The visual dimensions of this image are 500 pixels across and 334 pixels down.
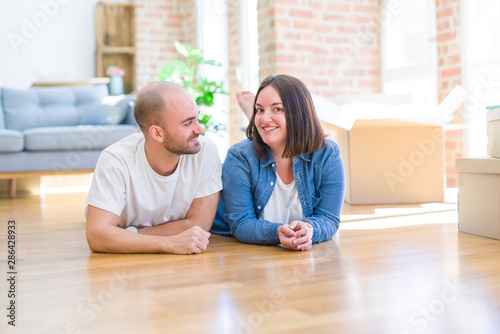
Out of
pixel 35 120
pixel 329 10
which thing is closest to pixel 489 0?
pixel 329 10

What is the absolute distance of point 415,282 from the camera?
1519 millimetres

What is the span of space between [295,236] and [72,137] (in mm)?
2970

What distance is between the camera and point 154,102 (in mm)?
2008

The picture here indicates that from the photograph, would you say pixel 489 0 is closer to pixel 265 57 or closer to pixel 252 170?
pixel 265 57

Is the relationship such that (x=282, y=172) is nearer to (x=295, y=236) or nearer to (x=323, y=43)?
(x=295, y=236)

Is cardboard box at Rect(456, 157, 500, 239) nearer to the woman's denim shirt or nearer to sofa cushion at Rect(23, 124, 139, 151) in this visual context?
the woman's denim shirt

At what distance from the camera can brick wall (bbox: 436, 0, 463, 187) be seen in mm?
4039

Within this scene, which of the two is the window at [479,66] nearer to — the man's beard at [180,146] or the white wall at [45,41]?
the man's beard at [180,146]

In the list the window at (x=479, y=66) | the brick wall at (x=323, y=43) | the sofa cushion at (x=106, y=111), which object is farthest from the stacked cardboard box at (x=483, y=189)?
the sofa cushion at (x=106, y=111)

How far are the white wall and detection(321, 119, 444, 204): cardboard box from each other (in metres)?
4.34

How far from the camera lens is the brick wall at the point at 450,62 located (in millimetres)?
4039

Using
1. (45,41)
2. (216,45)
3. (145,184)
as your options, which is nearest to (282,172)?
(145,184)

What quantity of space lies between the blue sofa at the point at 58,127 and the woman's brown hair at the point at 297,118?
2751mm

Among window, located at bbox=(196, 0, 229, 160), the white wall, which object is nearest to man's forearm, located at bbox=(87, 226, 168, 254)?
window, located at bbox=(196, 0, 229, 160)
